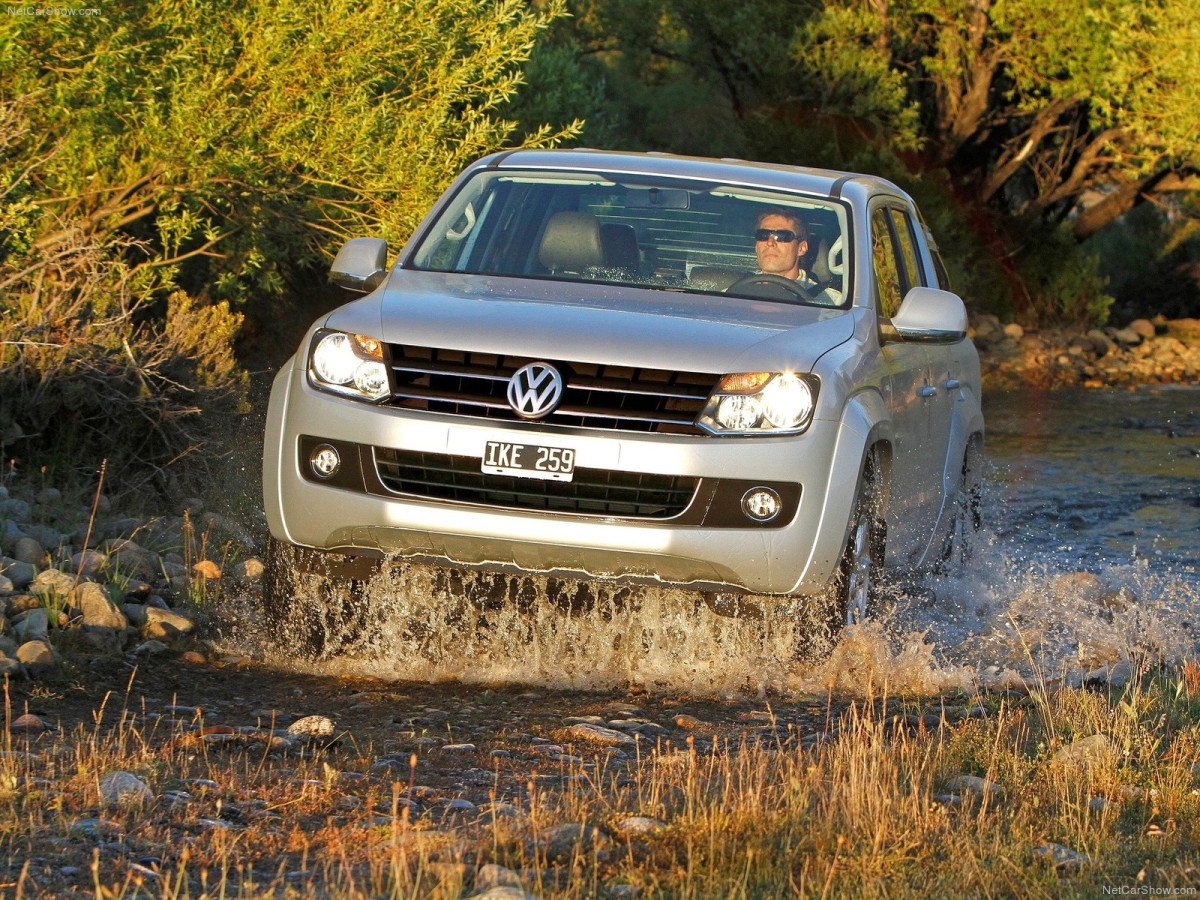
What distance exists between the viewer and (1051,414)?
19.3 meters

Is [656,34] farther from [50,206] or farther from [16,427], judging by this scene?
[16,427]

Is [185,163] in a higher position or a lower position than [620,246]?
lower

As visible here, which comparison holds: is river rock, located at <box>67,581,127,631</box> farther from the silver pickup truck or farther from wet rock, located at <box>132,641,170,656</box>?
the silver pickup truck

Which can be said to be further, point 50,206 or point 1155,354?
point 1155,354

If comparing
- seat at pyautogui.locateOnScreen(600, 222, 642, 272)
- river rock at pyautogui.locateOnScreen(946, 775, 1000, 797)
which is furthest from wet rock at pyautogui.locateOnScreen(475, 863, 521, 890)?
seat at pyautogui.locateOnScreen(600, 222, 642, 272)

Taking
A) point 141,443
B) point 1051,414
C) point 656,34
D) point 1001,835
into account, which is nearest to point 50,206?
point 141,443

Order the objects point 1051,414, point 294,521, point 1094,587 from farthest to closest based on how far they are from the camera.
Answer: point 1051,414
point 1094,587
point 294,521

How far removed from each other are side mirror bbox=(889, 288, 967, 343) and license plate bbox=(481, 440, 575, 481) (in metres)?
1.71

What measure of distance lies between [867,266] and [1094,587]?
275cm

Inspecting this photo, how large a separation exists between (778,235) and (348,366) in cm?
203

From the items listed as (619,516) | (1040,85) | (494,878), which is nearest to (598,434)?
(619,516)

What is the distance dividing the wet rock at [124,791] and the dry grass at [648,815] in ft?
0.09

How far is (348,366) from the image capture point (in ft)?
18.4

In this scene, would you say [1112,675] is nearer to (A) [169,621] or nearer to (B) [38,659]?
(A) [169,621]
